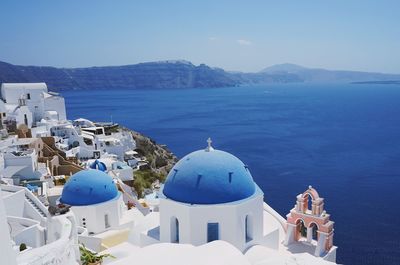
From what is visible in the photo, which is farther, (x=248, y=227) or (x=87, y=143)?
(x=87, y=143)

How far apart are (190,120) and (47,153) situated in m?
69.6

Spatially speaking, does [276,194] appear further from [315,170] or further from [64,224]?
[64,224]

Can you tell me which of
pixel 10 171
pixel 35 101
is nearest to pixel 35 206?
pixel 10 171

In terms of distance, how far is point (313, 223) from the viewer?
50.0 feet

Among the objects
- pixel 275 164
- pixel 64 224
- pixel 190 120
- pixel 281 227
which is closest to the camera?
pixel 64 224

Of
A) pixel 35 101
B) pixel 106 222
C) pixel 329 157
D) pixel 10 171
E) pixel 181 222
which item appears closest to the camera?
pixel 181 222

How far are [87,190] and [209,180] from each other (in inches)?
261

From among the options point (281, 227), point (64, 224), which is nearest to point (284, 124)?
point (281, 227)

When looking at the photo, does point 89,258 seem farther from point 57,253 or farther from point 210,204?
point 210,204

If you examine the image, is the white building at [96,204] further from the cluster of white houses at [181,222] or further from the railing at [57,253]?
the railing at [57,253]

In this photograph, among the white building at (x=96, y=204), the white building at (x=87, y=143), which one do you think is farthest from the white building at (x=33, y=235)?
the white building at (x=87, y=143)

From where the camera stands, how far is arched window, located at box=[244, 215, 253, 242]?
42.4 ft

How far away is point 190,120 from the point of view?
324 feet

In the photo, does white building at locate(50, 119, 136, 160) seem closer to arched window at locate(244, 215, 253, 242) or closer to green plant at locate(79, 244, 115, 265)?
green plant at locate(79, 244, 115, 265)
